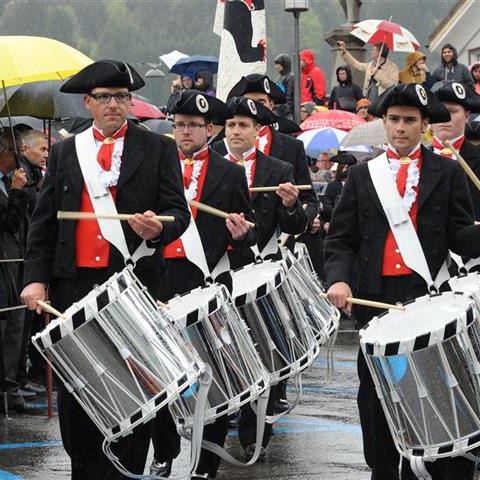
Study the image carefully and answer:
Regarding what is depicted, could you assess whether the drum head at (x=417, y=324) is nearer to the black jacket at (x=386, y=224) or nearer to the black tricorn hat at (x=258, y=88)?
the black jacket at (x=386, y=224)

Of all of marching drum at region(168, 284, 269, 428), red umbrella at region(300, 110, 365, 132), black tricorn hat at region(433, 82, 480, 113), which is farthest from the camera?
red umbrella at region(300, 110, 365, 132)

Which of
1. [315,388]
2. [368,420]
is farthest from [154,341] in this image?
[315,388]

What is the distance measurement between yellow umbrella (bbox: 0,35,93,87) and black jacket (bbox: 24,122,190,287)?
2.77 m

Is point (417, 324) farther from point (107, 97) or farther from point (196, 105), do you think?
point (196, 105)

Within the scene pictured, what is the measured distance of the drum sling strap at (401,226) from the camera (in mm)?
6441

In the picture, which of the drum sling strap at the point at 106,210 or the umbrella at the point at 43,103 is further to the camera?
the umbrella at the point at 43,103

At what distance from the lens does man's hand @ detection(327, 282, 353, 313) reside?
6320mm

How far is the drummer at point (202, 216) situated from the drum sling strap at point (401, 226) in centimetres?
106

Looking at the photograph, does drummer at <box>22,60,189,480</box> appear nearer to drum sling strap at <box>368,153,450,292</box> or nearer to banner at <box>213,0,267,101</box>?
drum sling strap at <box>368,153,450,292</box>

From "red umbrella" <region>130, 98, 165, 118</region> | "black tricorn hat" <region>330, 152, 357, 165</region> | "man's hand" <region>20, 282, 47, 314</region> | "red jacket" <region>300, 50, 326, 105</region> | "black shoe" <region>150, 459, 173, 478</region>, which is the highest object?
"man's hand" <region>20, 282, 47, 314</region>

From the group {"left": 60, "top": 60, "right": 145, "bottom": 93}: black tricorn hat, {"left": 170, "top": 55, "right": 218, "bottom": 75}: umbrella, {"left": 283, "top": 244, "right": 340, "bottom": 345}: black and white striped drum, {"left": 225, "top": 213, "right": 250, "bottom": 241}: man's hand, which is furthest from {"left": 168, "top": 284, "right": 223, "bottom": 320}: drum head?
{"left": 170, "top": 55, "right": 218, "bottom": 75}: umbrella

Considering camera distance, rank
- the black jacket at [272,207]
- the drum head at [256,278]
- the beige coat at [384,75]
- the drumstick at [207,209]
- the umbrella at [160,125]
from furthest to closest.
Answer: the beige coat at [384,75], the umbrella at [160,125], the black jacket at [272,207], the drum head at [256,278], the drumstick at [207,209]

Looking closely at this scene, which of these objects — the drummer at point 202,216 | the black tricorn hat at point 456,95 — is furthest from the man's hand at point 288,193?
the black tricorn hat at point 456,95

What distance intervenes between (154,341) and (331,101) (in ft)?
52.2
